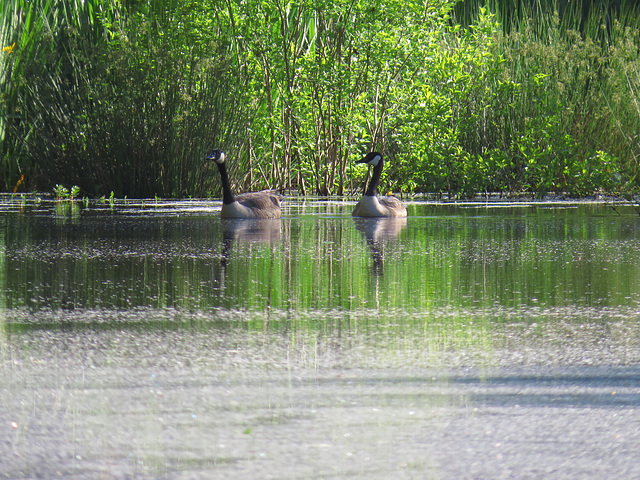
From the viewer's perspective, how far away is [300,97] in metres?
16.7

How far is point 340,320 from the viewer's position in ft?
14.3

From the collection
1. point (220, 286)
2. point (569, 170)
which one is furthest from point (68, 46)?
point (220, 286)

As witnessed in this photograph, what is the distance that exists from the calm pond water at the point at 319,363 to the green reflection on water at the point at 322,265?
32 mm

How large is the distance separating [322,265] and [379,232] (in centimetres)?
293

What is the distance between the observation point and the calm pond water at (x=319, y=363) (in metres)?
2.49

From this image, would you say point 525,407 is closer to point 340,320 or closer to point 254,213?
point 340,320

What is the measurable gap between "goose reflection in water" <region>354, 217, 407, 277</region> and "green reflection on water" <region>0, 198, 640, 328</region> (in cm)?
2

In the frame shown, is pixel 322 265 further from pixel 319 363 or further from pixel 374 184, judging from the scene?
pixel 374 184

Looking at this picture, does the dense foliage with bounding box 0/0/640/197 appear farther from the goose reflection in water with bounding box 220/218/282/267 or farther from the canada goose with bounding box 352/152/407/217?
the goose reflection in water with bounding box 220/218/282/267

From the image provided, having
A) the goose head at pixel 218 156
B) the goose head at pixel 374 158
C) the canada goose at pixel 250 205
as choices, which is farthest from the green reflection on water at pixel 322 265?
the goose head at pixel 374 158

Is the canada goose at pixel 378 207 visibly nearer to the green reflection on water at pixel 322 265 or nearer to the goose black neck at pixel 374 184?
the goose black neck at pixel 374 184

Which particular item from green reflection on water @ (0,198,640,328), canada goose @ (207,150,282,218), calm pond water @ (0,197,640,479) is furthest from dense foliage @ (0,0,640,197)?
calm pond water @ (0,197,640,479)

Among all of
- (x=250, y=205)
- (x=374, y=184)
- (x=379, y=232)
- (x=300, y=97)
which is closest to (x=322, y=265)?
(x=379, y=232)

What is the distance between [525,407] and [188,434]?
0.98m
